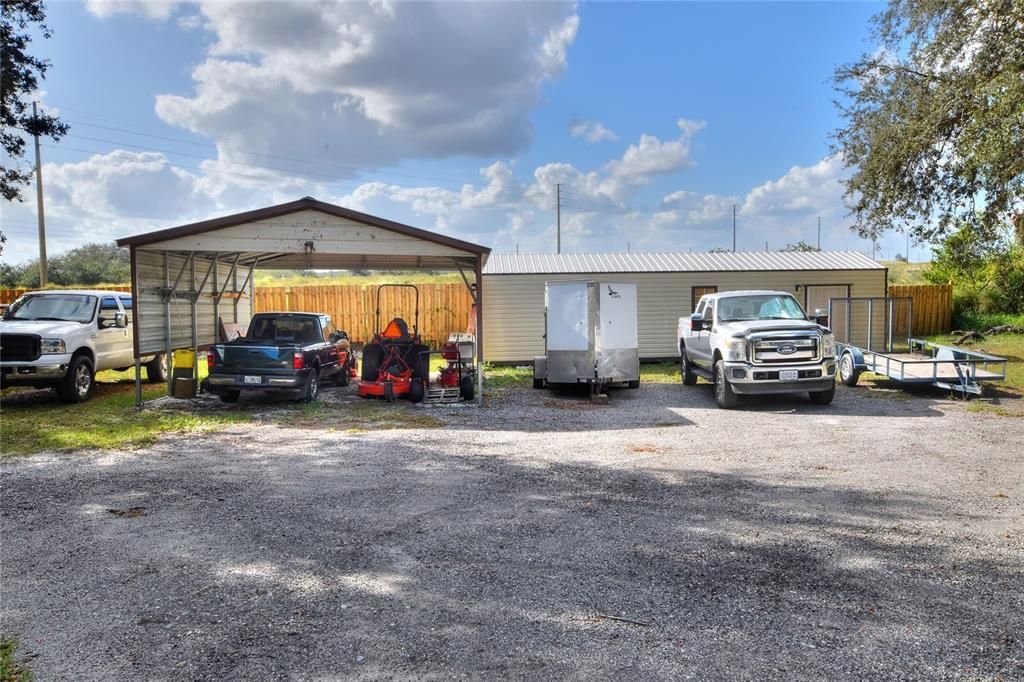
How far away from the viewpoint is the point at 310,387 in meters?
12.6

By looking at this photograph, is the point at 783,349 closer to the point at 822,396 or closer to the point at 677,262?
the point at 822,396

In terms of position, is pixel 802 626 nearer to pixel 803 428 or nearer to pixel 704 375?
pixel 803 428

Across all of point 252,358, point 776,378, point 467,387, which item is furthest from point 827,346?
point 252,358

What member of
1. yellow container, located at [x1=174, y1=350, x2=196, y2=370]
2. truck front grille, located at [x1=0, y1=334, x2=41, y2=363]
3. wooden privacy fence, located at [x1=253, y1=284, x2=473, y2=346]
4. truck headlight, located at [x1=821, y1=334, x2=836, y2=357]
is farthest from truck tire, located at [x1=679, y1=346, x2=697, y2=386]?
truck front grille, located at [x1=0, y1=334, x2=41, y2=363]

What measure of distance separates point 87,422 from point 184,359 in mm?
2530

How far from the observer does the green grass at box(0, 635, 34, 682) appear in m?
3.29

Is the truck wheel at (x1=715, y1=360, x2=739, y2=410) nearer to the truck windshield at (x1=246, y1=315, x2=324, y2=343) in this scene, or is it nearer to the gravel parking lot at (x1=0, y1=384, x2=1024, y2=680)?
the gravel parking lot at (x1=0, y1=384, x2=1024, y2=680)

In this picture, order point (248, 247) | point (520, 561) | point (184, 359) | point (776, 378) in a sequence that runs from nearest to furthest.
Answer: point (520, 561)
point (776, 378)
point (248, 247)
point (184, 359)

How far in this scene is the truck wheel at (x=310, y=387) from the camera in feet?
40.9

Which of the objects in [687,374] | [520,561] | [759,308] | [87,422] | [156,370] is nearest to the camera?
[520,561]

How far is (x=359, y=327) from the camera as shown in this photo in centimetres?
2508

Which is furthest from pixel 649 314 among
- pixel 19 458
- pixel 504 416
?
pixel 19 458

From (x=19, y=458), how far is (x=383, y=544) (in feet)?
19.6

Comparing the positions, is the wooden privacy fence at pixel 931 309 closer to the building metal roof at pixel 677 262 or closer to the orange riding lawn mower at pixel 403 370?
the building metal roof at pixel 677 262
